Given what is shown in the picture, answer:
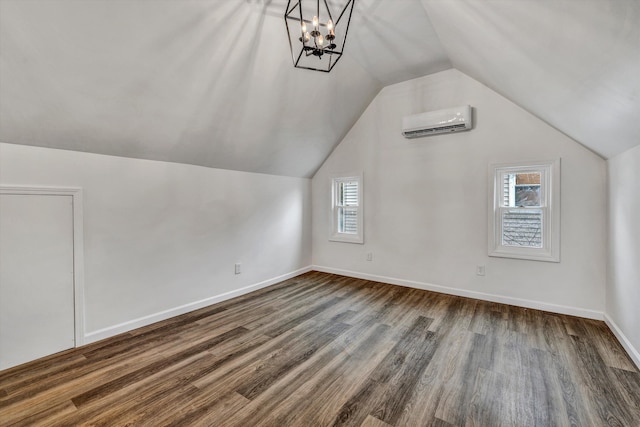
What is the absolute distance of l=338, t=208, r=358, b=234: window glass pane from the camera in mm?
4945

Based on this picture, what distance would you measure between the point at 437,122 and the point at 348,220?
2163 millimetres

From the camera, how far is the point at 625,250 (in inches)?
96.7

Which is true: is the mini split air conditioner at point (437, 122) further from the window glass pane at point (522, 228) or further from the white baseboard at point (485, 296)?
the white baseboard at point (485, 296)

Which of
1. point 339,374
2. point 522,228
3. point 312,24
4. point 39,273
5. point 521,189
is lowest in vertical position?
point 339,374

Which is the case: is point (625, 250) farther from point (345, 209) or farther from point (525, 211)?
point (345, 209)

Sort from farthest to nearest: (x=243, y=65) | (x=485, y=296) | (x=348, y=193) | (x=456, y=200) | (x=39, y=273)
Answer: (x=348, y=193) → (x=456, y=200) → (x=485, y=296) → (x=243, y=65) → (x=39, y=273)

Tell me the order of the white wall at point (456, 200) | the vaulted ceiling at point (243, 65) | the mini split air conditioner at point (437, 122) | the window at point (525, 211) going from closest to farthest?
the vaulted ceiling at point (243, 65) → the white wall at point (456, 200) → the window at point (525, 211) → the mini split air conditioner at point (437, 122)

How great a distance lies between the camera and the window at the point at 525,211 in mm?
3232

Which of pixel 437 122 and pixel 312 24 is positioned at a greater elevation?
pixel 312 24

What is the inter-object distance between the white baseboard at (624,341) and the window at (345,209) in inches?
122

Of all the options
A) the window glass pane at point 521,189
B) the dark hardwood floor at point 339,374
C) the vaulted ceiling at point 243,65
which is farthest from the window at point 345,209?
the window glass pane at point 521,189

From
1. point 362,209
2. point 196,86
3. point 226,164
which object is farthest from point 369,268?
point 196,86

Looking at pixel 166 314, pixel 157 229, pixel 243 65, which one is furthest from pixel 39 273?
pixel 243 65

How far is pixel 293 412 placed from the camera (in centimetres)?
174
